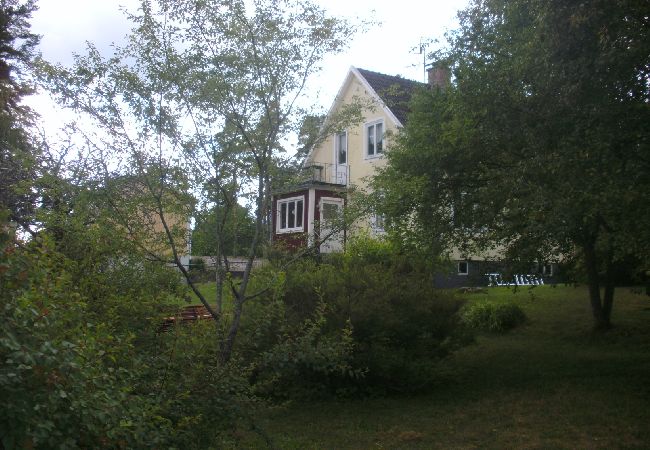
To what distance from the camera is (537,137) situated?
8.91 m


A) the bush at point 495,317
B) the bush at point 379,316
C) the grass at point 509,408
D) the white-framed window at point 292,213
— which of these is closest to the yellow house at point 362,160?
the white-framed window at point 292,213

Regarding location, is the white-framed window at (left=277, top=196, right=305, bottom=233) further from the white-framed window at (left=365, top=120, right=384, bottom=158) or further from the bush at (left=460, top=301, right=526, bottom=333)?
the bush at (left=460, top=301, right=526, bottom=333)

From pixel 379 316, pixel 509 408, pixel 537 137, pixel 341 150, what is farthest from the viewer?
pixel 341 150

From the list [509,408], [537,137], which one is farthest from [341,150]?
[509,408]

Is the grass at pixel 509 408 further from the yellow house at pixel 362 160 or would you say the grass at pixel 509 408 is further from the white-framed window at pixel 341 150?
the white-framed window at pixel 341 150

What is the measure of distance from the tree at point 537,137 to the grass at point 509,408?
2108 millimetres

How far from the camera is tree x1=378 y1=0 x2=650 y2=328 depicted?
7.84 metres

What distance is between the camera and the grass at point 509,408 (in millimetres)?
7973

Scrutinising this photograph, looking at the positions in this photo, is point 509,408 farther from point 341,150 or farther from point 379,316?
point 341,150

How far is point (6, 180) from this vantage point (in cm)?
1259

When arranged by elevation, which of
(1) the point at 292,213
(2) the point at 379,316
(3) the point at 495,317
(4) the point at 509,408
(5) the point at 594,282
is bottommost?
(4) the point at 509,408

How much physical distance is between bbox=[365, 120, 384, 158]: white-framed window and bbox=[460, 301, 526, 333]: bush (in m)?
9.77

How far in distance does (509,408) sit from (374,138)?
1769 centimetres

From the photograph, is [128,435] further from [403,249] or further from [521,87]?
[403,249]
